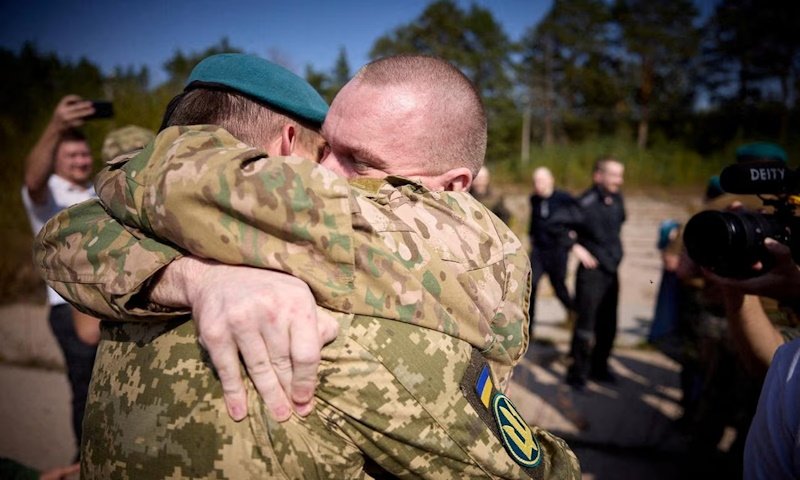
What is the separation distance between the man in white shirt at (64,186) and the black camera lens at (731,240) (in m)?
3.05

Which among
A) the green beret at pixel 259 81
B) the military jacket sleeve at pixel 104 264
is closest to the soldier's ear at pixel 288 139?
the green beret at pixel 259 81

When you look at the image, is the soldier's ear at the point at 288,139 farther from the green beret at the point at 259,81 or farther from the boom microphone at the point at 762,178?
the boom microphone at the point at 762,178

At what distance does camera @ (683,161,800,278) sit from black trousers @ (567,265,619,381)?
310cm

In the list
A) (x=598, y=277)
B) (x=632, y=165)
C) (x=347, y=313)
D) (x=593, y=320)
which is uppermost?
(x=347, y=313)

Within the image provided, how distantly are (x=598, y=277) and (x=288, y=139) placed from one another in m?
4.05

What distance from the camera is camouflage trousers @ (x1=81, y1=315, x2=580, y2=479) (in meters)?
0.80

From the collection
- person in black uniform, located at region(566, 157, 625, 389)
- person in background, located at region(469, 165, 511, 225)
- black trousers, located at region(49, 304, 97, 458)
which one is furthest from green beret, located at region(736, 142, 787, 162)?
black trousers, located at region(49, 304, 97, 458)

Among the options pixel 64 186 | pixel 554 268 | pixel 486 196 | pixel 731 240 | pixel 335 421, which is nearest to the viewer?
pixel 335 421

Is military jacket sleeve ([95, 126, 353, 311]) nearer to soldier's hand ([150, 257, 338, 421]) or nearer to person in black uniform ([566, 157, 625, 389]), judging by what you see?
soldier's hand ([150, 257, 338, 421])

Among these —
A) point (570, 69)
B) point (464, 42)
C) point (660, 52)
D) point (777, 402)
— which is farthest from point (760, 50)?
point (777, 402)

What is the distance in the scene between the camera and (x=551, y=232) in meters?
5.00

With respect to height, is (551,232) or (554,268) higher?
(551,232)

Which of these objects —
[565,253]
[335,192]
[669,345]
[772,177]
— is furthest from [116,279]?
[565,253]

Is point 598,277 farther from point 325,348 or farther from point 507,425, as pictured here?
point 325,348
